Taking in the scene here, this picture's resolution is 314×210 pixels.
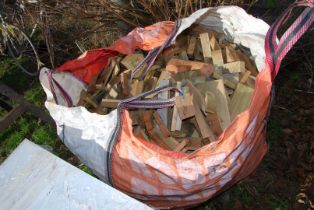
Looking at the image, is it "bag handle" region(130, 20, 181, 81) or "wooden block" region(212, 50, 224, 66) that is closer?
"bag handle" region(130, 20, 181, 81)

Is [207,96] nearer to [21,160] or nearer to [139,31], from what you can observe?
[139,31]

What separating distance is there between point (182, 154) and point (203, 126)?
14.3 inches

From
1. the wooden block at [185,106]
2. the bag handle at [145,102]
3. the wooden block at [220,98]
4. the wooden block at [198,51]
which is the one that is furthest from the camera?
the wooden block at [198,51]

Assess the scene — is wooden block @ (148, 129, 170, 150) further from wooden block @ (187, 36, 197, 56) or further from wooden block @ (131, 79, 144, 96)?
wooden block @ (187, 36, 197, 56)

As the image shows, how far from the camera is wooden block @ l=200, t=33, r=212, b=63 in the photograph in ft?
8.42

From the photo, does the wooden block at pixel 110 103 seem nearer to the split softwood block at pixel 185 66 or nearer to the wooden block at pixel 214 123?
the split softwood block at pixel 185 66

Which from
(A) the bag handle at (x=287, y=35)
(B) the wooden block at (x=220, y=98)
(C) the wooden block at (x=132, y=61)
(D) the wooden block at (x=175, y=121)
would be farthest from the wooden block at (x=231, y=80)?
(C) the wooden block at (x=132, y=61)

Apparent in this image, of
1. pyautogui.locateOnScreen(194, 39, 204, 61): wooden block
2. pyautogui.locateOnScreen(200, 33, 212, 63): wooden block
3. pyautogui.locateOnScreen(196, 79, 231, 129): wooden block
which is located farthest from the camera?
pyautogui.locateOnScreen(194, 39, 204, 61): wooden block

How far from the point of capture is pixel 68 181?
4.40 ft

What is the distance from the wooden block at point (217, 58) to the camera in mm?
2537

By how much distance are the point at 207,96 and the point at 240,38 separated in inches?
18.5

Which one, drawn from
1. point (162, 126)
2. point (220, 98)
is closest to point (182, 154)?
point (162, 126)

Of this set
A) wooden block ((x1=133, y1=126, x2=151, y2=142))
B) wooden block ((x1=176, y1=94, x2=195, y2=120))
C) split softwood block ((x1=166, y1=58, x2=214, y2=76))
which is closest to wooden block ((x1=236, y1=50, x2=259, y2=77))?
split softwood block ((x1=166, y1=58, x2=214, y2=76))

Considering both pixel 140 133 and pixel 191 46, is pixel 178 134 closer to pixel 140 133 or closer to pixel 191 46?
pixel 140 133
